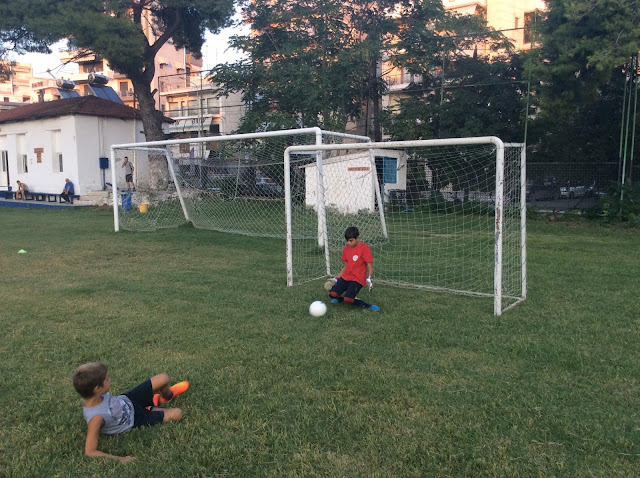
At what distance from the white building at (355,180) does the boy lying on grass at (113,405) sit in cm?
768

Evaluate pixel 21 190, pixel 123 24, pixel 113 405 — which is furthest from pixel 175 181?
pixel 21 190

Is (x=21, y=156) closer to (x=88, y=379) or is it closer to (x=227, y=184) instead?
(x=227, y=184)

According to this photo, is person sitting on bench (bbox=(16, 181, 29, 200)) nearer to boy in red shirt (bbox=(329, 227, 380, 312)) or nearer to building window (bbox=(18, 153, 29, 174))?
building window (bbox=(18, 153, 29, 174))

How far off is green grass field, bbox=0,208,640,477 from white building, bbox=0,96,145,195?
16370 millimetres

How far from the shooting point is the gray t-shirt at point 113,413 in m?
3.03

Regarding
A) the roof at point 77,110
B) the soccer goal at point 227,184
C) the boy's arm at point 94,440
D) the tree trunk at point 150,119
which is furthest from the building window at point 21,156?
the boy's arm at point 94,440

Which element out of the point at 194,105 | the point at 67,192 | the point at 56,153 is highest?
the point at 194,105

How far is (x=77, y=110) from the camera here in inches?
864

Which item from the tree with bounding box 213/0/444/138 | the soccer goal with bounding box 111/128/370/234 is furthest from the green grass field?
the tree with bounding box 213/0/444/138

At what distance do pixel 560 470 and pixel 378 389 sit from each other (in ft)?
4.20

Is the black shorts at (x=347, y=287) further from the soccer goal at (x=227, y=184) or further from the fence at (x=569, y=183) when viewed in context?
the fence at (x=569, y=183)

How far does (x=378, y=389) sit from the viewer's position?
12.1ft

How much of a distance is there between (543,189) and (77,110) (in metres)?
18.2

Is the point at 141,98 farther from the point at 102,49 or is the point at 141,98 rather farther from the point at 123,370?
the point at 123,370
